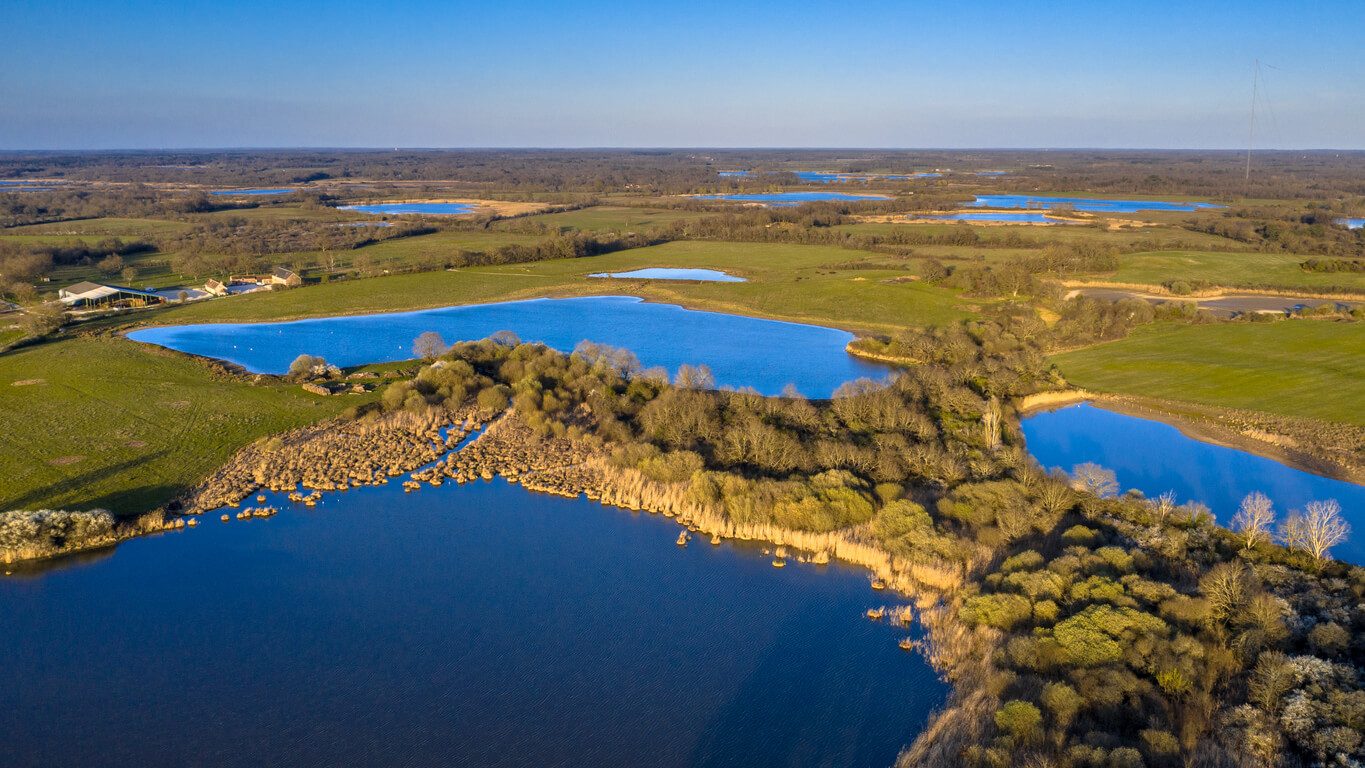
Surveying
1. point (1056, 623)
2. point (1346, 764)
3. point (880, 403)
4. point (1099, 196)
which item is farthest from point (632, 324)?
point (1099, 196)

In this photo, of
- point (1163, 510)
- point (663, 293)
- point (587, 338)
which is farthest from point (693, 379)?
point (663, 293)

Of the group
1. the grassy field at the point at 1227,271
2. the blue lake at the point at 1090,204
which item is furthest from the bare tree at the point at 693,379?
the blue lake at the point at 1090,204

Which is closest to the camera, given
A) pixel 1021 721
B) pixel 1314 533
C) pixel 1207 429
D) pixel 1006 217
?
pixel 1021 721

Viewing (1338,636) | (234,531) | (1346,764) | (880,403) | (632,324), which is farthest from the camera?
(632,324)

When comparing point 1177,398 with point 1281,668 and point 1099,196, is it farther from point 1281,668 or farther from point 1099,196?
point 1099,196

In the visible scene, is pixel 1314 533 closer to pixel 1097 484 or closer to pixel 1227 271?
pixel 1097 484

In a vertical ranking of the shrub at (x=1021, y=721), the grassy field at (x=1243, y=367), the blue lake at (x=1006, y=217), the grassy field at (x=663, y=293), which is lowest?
the shrub at (x=1021, y=721)

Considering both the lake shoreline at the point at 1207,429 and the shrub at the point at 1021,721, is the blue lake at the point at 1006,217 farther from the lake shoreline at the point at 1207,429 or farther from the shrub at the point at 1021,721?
the shrub at the point at 1021,721
